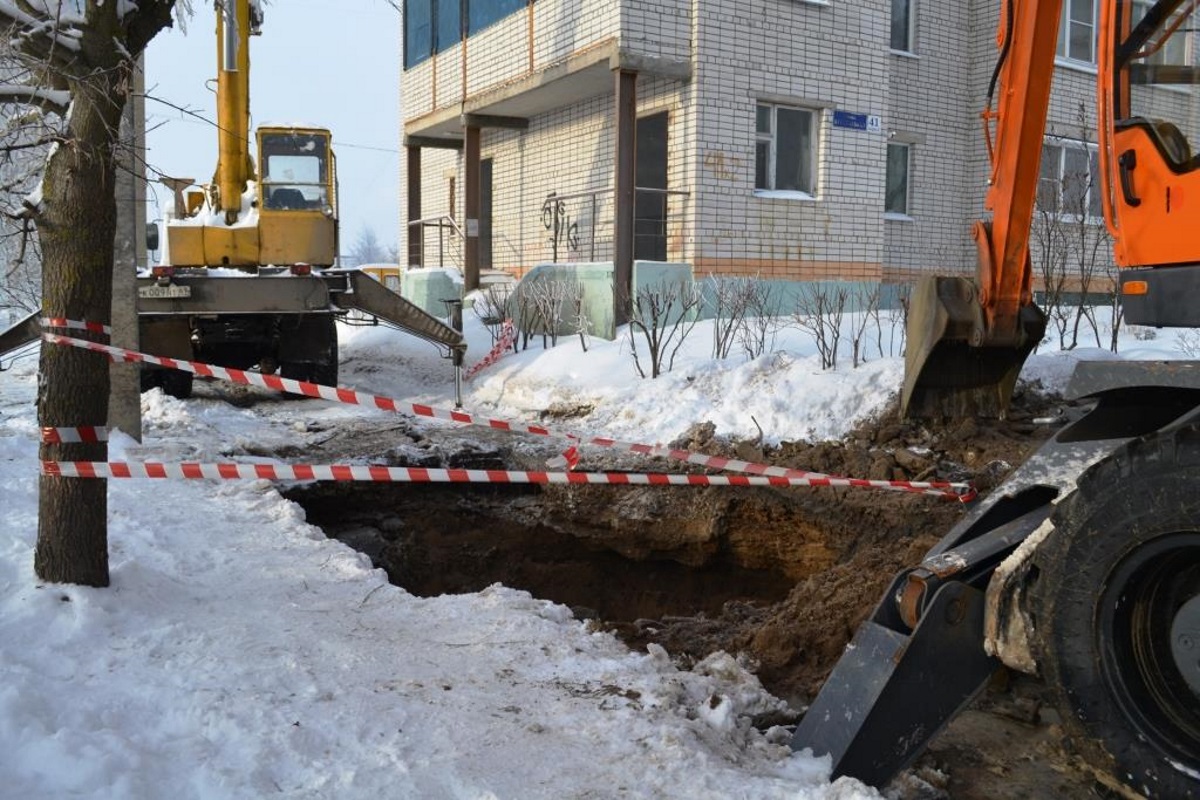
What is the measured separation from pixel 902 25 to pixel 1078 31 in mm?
3041

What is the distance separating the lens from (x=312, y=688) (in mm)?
3689

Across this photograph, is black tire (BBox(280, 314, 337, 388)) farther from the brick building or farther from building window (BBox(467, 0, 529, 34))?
building window (BBox(467, 0, 529, 34))

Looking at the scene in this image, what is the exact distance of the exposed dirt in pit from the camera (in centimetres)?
630

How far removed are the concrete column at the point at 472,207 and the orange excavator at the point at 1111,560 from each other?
12.6 metres

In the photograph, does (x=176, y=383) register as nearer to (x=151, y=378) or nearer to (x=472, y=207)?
(x=151, y=378)

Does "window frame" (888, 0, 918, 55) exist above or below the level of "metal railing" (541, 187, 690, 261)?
above

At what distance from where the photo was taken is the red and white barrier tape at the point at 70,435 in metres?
4.20

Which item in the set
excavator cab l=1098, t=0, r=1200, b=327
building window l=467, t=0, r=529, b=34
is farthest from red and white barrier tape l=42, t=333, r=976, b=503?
building window l=467, t=0, r=529, b=34

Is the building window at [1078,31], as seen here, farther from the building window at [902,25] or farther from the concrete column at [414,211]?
the concrete column at [414,211]

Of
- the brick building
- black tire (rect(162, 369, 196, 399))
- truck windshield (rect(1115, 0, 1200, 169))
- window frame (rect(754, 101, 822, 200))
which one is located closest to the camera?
truck windshield (rect(1115, 0, 1200, 169))

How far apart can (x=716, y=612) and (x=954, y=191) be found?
40.4 feet

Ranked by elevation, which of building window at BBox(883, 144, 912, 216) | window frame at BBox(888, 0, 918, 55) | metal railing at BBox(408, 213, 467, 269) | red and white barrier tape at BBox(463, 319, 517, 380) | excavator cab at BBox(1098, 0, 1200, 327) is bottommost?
red and white barrier tape at BBox(463, 319, 517, 380)

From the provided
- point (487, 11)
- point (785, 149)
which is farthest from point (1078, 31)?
point (487, 11)

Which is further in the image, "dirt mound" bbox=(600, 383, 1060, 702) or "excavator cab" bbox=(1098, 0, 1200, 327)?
"dirt mound" bbox=(600, 383, 1060, 702)
